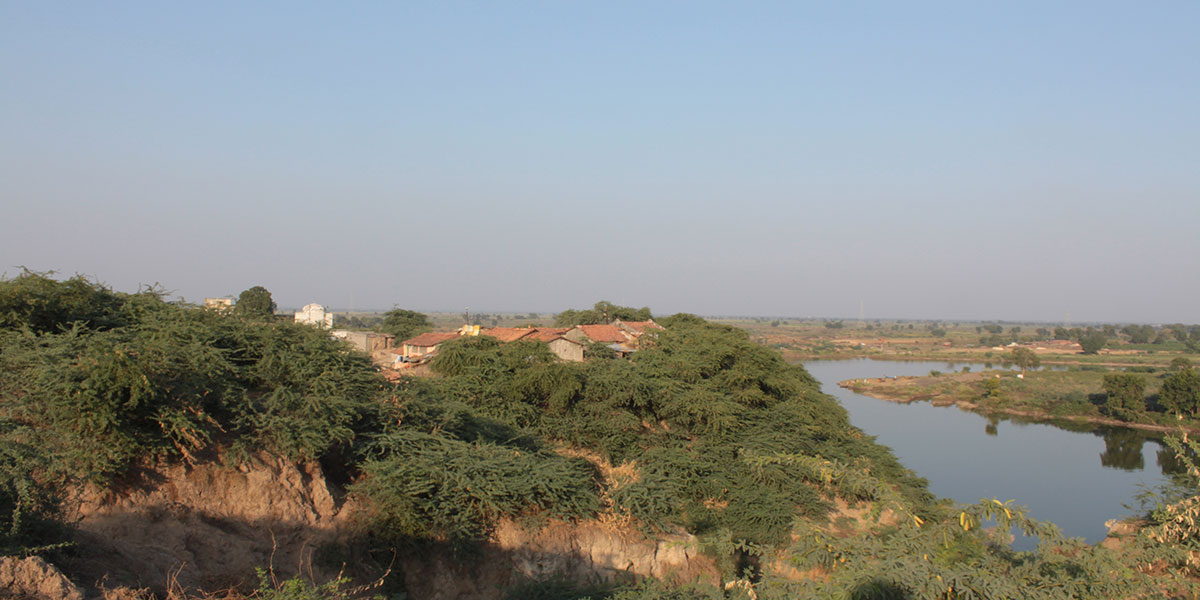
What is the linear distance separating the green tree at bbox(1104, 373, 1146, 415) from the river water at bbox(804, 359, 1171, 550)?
2315 millimetres

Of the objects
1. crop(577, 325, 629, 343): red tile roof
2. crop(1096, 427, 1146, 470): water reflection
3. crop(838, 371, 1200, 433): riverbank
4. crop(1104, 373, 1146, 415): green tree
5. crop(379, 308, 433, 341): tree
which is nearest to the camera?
crop(1096, 427, 1146, 470): water reflection

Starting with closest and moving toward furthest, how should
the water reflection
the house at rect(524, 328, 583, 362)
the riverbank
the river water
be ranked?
the river water < the house at rect(524, 328, 583, 362) < the water reflection < the riverbank

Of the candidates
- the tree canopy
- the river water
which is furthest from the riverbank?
the tree canopy

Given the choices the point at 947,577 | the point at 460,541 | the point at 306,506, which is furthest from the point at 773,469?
the point at 947,577

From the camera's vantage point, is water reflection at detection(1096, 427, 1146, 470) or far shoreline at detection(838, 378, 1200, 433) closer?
water reflection at detection(1096, 427, 1146, 470)

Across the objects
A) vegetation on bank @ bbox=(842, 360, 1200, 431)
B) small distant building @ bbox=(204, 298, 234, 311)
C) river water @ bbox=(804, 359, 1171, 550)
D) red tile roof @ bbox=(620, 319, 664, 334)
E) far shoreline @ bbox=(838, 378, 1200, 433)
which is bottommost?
river water @ bbox=(804, 359, 1171, 550)

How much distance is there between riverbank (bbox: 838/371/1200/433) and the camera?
48.4 m

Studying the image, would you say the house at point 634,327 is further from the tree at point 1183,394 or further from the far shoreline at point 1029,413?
the tree at point 1183,394

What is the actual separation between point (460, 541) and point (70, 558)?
4411 millimetres

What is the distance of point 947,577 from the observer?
175 inches

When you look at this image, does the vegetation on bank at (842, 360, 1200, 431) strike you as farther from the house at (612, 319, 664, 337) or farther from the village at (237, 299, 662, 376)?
the village at (237, 299, 662, 376)

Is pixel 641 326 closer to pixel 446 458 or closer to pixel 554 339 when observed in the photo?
pixel 554 339

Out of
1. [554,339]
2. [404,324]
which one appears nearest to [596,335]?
[554,339]

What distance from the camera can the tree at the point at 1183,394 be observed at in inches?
1737
